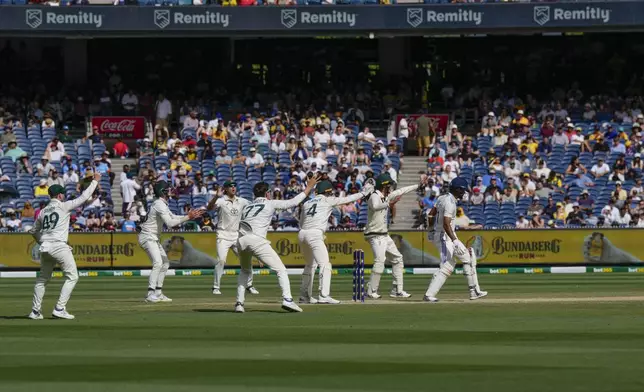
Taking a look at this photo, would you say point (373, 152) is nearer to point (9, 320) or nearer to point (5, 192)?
point (5, 192)

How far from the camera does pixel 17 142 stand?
40.4 metres

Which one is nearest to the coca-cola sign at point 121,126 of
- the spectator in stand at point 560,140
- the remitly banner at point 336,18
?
the remitly banner at point 336,18

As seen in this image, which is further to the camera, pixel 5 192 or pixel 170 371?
pixel 5 192

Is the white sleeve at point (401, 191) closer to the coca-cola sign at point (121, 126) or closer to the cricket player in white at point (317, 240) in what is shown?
the cricket player in white at point (317, 240)

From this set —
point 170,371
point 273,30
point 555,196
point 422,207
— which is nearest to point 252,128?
point 273,30

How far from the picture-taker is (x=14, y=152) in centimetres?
3953

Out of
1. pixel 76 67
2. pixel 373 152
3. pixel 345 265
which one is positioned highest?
pixel 76 67

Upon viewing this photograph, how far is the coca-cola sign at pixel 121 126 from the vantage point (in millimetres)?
43344

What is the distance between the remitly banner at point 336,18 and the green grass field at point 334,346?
67.2ft

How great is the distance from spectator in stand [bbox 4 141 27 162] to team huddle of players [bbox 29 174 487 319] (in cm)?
1556

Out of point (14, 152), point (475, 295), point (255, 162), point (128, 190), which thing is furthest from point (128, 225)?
point (475, 295)

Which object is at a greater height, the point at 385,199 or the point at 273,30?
the point at 273,30

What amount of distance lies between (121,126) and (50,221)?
81.9 ft

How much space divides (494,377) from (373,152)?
90.7 feet
